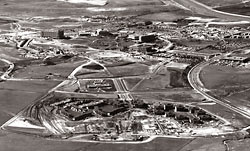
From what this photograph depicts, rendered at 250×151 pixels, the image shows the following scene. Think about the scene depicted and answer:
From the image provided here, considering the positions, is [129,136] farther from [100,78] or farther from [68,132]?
[100,78]

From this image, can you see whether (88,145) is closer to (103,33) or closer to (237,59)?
(237,59)

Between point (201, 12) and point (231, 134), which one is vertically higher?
point (201, 12)

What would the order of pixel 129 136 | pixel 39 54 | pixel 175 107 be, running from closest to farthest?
pixel 129 136 → pixel 175 107 → pixel 39 54

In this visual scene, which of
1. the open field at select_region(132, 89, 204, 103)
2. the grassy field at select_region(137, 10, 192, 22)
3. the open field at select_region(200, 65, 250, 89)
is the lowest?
the open field at select_region(132, 89, 204, 103)

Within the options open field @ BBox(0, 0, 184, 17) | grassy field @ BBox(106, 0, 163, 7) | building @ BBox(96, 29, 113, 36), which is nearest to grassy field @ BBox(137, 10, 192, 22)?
open field @ BBox(0, 0, 184, 17)

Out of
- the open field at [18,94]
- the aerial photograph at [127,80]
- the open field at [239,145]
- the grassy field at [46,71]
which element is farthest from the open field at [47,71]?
the open field at [239,145]

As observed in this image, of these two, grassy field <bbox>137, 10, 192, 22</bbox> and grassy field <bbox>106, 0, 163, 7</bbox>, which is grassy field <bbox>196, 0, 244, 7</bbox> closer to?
grassy field <bbox>137, 10, 192, 22</bbox>

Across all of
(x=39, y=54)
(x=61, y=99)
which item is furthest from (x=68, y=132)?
(x=39, y=54)

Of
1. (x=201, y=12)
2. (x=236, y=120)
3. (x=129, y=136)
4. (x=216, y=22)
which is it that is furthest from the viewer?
(x=201, y=12)
